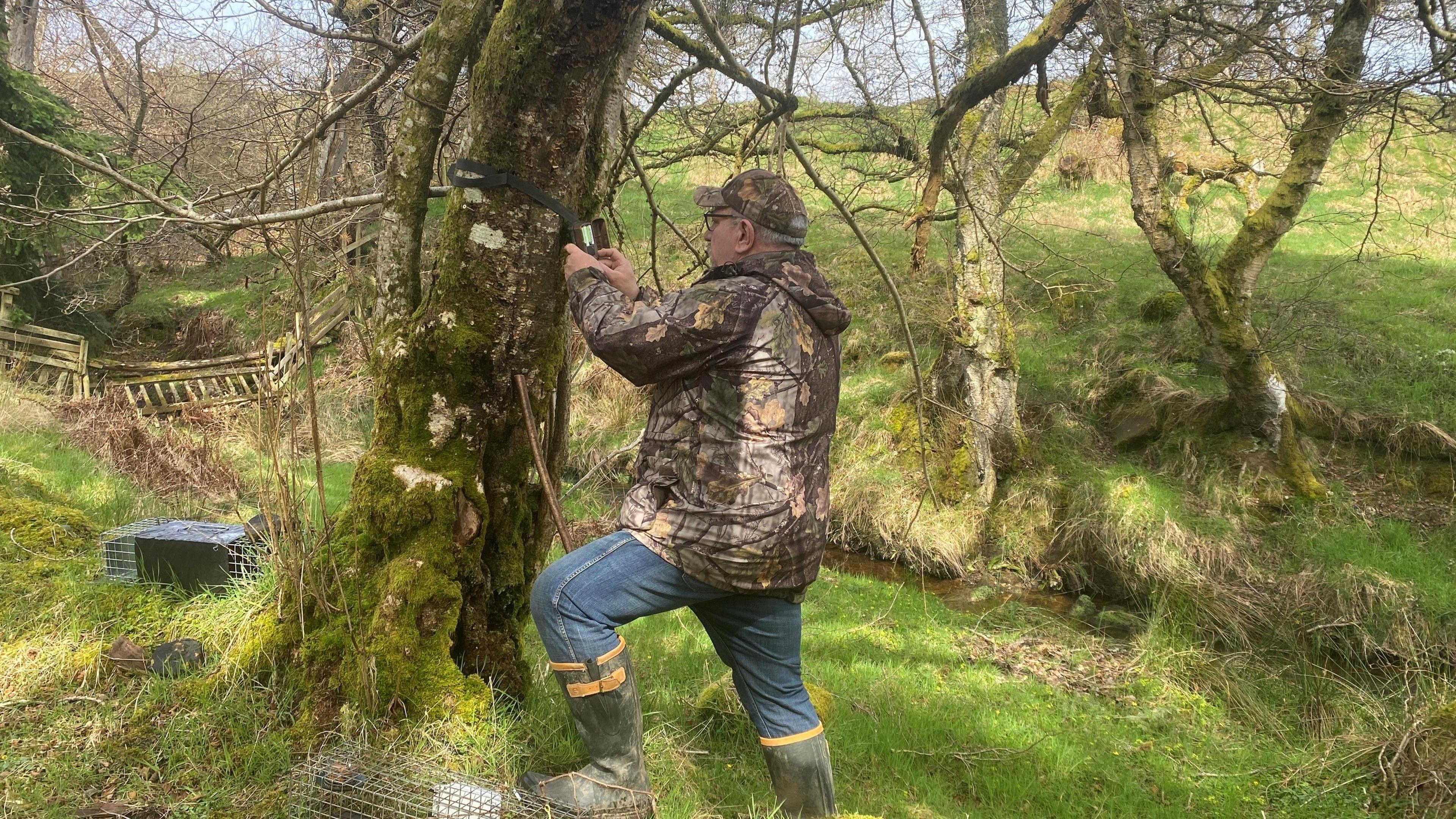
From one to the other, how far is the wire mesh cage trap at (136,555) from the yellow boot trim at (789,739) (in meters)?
2.50

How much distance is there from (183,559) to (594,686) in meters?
2.56

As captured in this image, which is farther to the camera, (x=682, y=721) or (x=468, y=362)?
(x=682, y=721)

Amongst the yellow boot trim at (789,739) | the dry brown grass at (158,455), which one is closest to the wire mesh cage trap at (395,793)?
the yellow boot trim at (789,739)

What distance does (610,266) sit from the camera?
2859 millimetres

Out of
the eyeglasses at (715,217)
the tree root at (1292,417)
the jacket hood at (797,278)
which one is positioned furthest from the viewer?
the tree root at (1292,417)

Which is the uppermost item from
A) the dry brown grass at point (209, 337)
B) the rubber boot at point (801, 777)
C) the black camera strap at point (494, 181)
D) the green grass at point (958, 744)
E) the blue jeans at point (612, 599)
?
the black camera strap at point (494, 181)

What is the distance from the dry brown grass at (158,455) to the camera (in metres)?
8.09

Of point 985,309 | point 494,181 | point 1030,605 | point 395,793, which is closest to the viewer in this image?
point 395,793

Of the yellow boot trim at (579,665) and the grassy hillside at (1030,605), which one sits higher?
the yellow boot trim at (579,665)

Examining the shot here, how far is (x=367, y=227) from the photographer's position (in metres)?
15.8

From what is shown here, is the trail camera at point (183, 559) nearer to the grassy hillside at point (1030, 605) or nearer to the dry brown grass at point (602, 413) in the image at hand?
the grassy hillside at point (1030, 605)

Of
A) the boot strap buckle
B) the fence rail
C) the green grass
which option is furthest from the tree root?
the fence rail

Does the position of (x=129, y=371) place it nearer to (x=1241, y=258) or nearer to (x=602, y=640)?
(x=602, y=640)

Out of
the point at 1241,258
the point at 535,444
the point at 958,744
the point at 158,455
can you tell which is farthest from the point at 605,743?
the point at 1241,258
